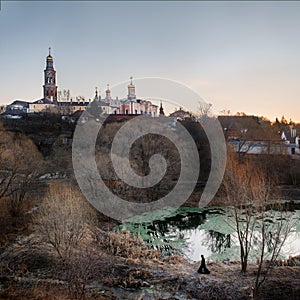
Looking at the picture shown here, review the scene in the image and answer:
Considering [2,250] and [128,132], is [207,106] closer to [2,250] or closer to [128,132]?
[128,132]

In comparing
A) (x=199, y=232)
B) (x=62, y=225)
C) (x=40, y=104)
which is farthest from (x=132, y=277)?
(x=40, y=104)

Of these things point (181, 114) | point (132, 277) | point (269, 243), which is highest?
point (181, 114)

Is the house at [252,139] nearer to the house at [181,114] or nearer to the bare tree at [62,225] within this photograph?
the house at [181,114]

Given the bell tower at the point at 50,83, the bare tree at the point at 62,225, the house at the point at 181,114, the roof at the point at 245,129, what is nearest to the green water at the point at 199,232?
the bare tree at the point at 62,225

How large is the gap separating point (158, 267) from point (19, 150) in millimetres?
6196

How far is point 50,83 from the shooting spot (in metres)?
47.1

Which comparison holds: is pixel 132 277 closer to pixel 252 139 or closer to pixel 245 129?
pixel 252 139

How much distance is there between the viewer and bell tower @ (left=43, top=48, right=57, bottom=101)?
151 ft

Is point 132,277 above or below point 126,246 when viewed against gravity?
below

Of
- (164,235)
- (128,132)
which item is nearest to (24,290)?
(164,235)

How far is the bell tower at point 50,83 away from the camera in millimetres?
45875

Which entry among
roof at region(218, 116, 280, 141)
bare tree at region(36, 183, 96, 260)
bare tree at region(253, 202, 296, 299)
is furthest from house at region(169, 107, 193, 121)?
bare tree at region(36, 183, 96, 260)

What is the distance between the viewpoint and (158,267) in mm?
8320

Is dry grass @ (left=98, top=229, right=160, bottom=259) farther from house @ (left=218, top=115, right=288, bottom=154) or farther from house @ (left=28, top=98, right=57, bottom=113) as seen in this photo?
house @ (left=28, top=98, right=57, bottom=113)
